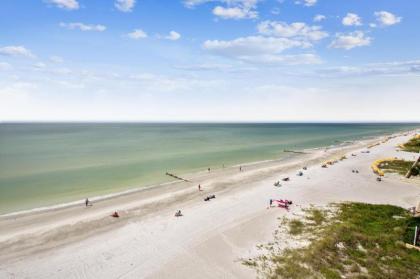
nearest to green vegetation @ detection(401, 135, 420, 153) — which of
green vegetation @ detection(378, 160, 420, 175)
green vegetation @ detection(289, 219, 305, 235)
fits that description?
green vegetation @ detection(378, 160, 420, 175)

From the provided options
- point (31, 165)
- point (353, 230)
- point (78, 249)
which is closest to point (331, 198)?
point (353, 230)

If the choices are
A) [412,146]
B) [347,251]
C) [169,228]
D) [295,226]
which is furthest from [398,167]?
[169,228]

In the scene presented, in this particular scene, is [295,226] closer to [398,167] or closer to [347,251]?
[347,251]

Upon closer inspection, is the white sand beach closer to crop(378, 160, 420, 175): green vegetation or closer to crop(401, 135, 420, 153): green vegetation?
crop(378, 160, 420, 175): green vegetation

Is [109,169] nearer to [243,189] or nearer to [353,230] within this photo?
[243,189]

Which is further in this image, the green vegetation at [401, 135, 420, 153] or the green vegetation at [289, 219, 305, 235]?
the green vegetation at [401, 135, 420, 153]

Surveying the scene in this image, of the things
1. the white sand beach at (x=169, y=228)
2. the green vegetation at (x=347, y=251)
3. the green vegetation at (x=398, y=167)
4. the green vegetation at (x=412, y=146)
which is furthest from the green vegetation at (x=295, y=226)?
the green vegetation at (x=412, y=146)
